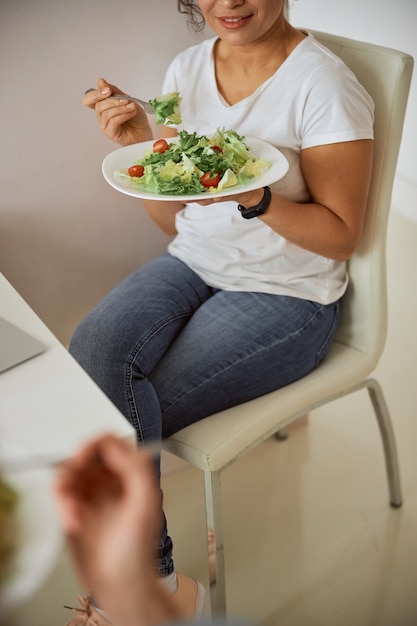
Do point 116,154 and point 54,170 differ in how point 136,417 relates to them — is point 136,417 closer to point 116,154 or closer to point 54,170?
point 116,154

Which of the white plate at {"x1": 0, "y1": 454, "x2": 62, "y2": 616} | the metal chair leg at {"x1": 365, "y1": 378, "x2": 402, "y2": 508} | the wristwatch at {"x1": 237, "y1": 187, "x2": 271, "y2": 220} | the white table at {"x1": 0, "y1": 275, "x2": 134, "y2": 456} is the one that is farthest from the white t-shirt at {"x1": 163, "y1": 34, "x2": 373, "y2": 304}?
the white plate at {"x1": 0, "y1": 454, "x2": 62, "y2": 616}

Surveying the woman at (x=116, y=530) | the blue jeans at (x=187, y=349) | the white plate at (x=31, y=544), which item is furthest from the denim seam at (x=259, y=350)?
the woman at (x=116, y=530)

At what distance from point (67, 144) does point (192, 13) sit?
1.11 feet

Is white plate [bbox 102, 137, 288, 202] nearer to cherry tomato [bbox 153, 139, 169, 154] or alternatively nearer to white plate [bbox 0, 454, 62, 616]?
cherry tomato [bbox 153, 139, 169, 154]

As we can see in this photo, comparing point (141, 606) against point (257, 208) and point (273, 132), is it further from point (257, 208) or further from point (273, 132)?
point (273, 132)

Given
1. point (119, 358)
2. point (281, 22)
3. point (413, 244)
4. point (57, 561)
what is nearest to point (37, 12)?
point (281, 22)

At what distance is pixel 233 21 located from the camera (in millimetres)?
1240

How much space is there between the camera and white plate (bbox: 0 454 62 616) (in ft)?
1.75

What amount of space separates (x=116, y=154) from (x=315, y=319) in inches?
16.8

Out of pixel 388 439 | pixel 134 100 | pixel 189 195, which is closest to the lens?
pixel 189 195

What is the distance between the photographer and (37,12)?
1305 millimetres

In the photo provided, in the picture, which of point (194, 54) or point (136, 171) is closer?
point (136, 171)

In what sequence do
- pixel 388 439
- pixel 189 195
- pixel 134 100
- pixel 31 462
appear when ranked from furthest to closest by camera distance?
1. pixel 388 439
2. pixel 134 100
3. pixel 189 195
4. pixel 31 462

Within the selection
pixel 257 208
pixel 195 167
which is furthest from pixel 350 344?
pixel 195 167
